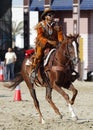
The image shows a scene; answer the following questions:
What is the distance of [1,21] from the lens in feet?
151

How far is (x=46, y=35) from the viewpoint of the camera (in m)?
14.8

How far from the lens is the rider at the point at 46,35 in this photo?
1466cm

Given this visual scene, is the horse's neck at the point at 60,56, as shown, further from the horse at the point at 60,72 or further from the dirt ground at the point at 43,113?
the dirt ground at the point at 43,113

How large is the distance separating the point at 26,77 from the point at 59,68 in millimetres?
1066

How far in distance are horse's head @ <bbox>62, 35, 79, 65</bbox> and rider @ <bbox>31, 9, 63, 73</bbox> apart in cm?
23

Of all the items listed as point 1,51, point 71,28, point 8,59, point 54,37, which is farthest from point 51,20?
point 1,51

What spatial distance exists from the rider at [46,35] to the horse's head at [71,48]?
0.76ft

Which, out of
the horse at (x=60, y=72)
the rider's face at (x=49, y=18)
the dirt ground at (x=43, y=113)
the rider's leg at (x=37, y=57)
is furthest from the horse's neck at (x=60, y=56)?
the dirt ground at (x=43, y=113)

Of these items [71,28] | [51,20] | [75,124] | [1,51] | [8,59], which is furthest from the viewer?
[1,51]

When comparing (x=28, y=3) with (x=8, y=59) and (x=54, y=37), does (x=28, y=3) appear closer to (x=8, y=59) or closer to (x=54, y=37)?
(x=8, y=59)

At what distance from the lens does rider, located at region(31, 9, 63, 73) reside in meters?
14.7

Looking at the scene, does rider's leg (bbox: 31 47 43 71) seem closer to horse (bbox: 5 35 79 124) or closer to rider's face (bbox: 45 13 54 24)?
horse (bbox: 5 35 79 124)

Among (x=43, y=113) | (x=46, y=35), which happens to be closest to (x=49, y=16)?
(x=46, y=35)

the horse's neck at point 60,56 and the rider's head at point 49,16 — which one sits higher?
the rider's head at point 49,16
